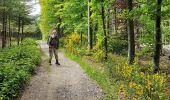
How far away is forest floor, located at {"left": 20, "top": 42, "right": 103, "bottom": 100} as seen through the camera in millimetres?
11828

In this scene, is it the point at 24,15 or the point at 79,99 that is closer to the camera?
the point at 79,99

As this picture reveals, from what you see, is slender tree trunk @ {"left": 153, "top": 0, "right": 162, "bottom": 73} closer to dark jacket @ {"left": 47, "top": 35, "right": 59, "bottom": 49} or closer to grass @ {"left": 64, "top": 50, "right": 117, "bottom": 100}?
grass @ {"left": 64, "top": 50, "right": 117, "bottom": 100}

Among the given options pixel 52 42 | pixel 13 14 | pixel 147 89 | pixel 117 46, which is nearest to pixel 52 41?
pixel 52 42

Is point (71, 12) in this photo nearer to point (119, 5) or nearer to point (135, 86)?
point (119, 5)

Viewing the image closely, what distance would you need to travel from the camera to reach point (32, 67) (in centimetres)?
1655

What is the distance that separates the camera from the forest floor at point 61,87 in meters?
11.8

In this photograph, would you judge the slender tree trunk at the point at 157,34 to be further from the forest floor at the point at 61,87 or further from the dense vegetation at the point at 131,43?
the forest floor at the point at 61,87

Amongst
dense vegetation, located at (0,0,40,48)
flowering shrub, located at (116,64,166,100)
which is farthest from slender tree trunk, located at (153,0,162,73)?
dense vegetation, located at (0,0,40,48)

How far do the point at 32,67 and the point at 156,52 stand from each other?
576 cm

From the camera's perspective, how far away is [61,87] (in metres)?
13.3

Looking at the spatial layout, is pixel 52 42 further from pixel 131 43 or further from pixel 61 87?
pixel 61 87

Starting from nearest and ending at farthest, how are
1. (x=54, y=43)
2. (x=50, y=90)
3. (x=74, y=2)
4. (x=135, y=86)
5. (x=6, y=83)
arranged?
(x=135, y=86) < (x=6, y=83) < (x=50, y=90) < (x=54, y=43) < (x=74, y=2)

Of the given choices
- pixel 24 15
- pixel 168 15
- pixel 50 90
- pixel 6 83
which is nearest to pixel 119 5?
pixel 168 15

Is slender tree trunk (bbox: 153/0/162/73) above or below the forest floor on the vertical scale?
above
